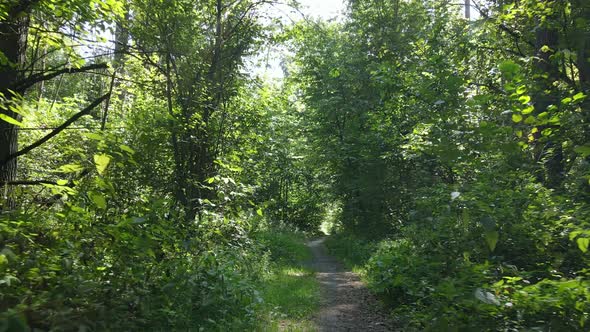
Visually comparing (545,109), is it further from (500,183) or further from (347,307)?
(347,307)

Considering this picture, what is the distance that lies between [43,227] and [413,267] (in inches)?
200

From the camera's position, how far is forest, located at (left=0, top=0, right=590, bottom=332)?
3678 mm

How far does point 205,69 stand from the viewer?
888 cm

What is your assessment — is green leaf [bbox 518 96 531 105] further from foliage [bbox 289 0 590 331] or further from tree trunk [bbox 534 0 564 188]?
tree trunk [bbox 534 0 564 188]

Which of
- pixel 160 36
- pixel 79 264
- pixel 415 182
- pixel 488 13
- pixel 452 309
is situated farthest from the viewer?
pixel 415 182

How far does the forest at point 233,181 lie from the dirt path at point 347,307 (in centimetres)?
30

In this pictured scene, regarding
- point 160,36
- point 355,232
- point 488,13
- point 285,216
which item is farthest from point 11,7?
point 285,216

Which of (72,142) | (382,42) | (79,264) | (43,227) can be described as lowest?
(79,264)

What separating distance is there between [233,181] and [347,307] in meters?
4.08

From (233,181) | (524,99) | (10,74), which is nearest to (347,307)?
(233,181)

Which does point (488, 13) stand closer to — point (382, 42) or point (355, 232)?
point (382, 42)

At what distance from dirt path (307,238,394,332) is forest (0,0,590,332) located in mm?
302

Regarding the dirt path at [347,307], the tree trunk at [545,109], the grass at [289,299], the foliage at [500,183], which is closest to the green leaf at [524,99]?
the foliage at [500,183]

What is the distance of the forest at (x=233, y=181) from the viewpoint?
368 cm
